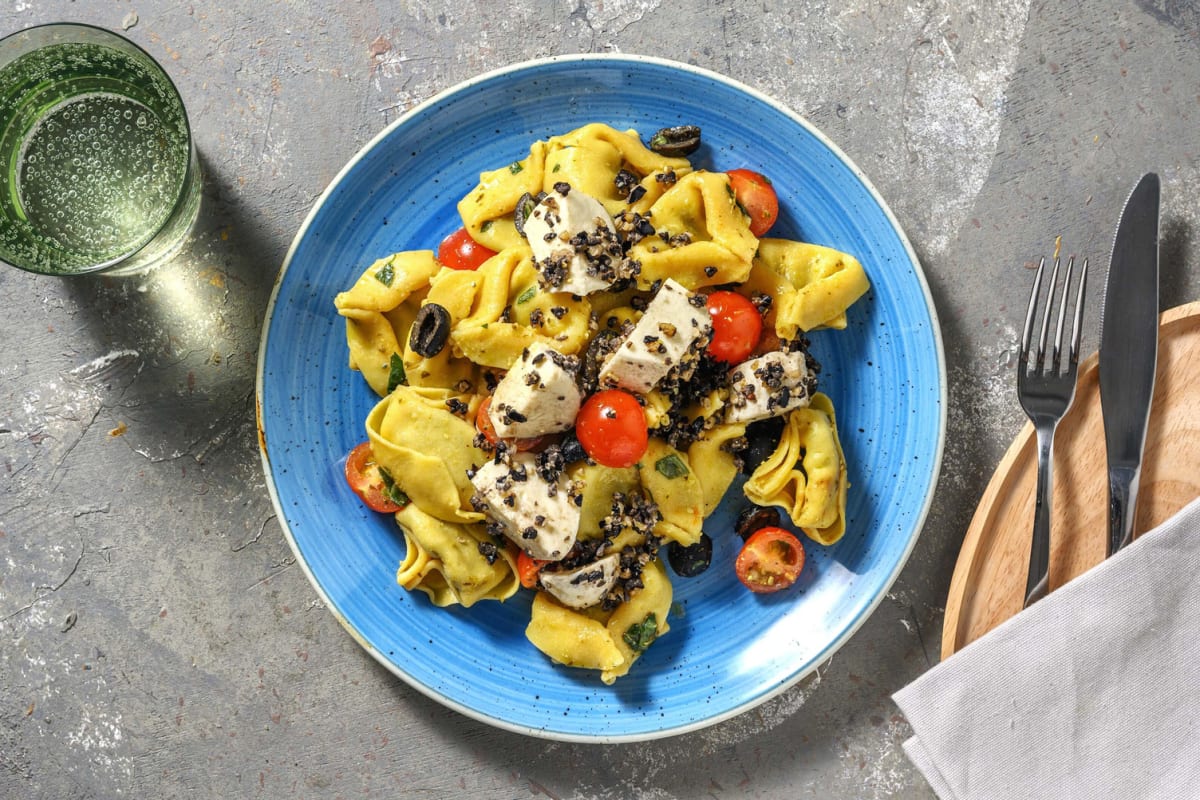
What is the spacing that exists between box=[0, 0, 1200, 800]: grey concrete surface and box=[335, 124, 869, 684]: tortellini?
63 centimetres

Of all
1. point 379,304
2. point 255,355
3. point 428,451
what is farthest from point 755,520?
point 255,355

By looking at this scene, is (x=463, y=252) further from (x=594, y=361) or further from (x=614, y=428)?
(x=614, y=428)

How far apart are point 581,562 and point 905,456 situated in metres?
1.25

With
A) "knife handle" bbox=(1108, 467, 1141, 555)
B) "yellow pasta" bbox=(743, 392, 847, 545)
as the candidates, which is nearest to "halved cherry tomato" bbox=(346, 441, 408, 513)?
"yellow pasta" bbox=(743, 392, 847, 545)

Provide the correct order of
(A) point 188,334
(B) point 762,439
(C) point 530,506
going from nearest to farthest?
(C) point 530,506, (B) point 762,439, (A) point 188,334

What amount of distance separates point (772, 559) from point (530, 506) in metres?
0.93

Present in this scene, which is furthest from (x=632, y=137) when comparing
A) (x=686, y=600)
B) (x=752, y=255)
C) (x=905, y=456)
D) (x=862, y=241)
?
(x=686, y=600)

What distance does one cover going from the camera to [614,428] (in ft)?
8.75

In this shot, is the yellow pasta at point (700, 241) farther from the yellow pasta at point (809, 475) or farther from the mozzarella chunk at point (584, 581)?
the mozzarella chunk at point (584, 581)

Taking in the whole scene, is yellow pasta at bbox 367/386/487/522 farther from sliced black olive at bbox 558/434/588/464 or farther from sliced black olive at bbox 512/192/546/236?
sliced black olive at bbox 512/192/546/236

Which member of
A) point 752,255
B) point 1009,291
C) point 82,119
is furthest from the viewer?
point 1009,291

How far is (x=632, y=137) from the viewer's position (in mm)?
3039

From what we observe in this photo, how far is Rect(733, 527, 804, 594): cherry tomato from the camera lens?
302 centimetres

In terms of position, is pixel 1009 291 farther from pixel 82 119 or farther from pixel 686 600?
pixel 82 119
